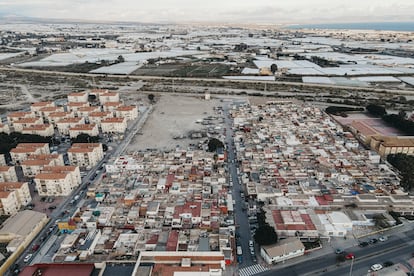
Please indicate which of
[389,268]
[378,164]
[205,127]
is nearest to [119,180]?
[205,127]

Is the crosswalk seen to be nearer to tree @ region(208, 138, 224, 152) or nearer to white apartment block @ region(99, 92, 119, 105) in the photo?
tree @ region(208, 138, 224, 152)

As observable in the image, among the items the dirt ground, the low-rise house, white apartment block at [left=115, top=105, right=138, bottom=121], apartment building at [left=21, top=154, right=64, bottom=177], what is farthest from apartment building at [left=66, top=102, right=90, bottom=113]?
the low-rise house

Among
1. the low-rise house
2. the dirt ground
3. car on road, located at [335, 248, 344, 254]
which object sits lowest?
the dirt ground

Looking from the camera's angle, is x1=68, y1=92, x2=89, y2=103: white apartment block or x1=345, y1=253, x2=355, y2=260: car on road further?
x1=68, y1=92, x2=89, y2=103: white apartment block

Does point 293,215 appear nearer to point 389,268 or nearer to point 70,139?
point 389,268

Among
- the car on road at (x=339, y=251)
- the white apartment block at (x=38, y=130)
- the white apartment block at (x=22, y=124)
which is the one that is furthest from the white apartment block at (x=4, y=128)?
the car on road at (x=339, y=251)

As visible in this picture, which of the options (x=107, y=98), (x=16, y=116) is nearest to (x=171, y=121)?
(x=107, y=98)

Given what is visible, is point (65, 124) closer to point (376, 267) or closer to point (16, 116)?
point (16, 116)
